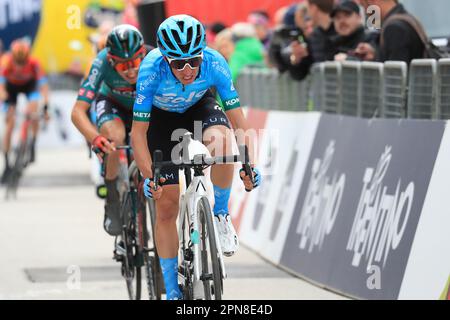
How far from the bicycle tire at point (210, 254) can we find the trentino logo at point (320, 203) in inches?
107

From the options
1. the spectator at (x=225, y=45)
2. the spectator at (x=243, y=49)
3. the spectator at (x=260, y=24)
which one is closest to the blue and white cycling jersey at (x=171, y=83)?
the spectator at (x=225, y=45)

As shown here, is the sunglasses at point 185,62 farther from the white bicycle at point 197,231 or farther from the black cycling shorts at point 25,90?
the black cycling shorts at point 25,90

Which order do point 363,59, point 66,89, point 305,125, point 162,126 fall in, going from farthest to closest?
point 66,89, point 305,125, point 363,59, point 162,126

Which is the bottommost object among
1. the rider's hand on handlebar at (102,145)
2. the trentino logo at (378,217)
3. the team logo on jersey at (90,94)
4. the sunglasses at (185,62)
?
the trentino logo at (378,217)

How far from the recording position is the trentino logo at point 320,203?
33.1 ft

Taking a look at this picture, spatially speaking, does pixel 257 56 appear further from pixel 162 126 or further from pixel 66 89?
pixel 66 89

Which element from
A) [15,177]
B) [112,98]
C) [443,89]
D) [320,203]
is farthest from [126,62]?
[15,177]

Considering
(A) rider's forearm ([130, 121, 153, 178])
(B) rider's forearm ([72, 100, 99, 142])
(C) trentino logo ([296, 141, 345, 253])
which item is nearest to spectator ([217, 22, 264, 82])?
(C) trentino logo ([296, 141, 345, 253])

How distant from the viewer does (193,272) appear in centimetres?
750

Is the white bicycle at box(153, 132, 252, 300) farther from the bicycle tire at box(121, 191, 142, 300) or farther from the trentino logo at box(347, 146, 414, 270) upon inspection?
the bicycle tire at box(121, 191, 142, 300)

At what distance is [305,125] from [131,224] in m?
2.52

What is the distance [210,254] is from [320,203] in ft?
11.3

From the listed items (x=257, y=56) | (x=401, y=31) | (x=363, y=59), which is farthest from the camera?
(x=257, y=56)

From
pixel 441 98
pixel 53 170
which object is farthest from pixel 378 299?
pixel 53 170
